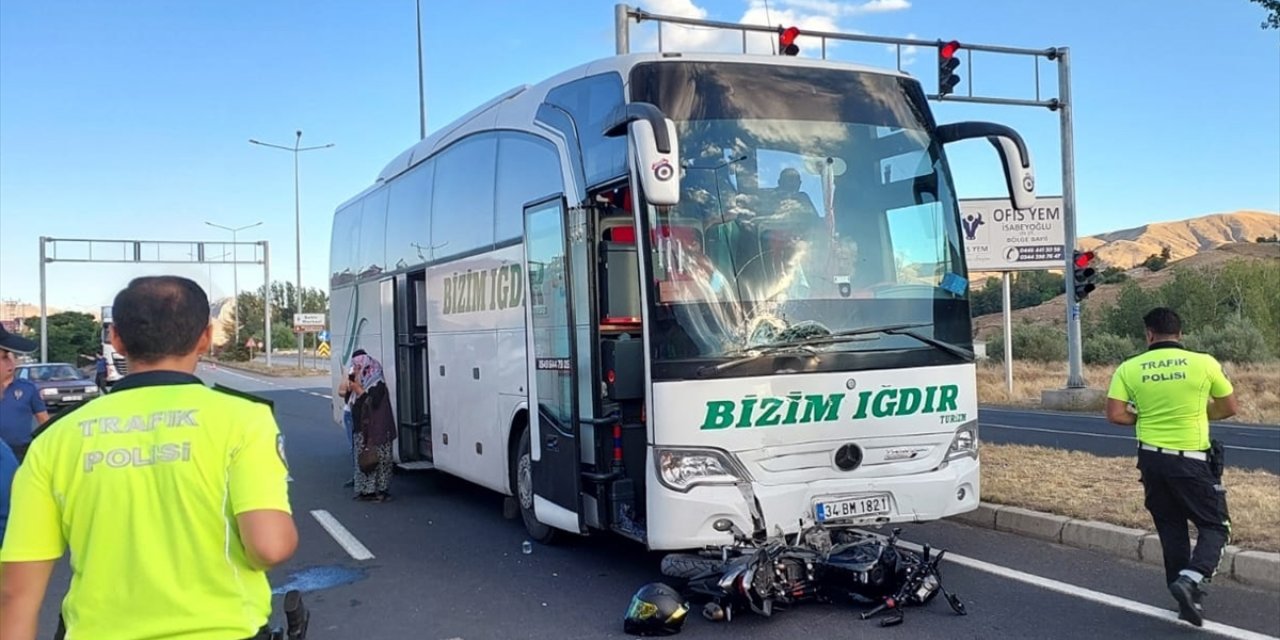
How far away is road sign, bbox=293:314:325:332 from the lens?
5460 centimetres

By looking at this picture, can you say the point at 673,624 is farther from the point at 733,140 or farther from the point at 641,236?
the point at 733,140

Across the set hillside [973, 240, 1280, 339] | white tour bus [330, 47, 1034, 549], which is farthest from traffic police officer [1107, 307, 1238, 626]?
hillside [973, 240, 1280, 339]

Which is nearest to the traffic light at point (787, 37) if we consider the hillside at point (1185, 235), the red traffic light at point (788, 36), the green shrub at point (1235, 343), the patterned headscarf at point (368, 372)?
the red traffic light at point (788, 36)

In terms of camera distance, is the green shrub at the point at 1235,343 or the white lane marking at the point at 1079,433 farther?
the green shrub at the point at 1235,343

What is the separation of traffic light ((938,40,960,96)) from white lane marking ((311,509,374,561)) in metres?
13.1

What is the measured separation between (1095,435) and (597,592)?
44.3 feet

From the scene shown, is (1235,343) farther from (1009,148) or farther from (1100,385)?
(1009,148)

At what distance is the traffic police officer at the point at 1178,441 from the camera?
19.3 feet

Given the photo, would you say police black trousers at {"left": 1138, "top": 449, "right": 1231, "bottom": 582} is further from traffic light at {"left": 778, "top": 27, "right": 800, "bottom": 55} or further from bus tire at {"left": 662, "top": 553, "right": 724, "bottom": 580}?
traffic light at {"left": 778, "top": 27, "right": 800, "bottom": 55}

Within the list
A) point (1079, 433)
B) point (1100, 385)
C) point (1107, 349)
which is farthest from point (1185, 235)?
point (1079, 433)

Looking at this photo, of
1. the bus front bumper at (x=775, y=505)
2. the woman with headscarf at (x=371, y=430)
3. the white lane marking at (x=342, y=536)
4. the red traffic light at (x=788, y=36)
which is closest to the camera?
the bus front bumper at (x=775, y=505)

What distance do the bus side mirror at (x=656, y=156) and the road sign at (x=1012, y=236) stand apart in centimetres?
2911

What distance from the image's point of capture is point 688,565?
6.40m

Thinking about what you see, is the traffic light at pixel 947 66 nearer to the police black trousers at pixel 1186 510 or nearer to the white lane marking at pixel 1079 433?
the white lane marking at pixel 1079 433
